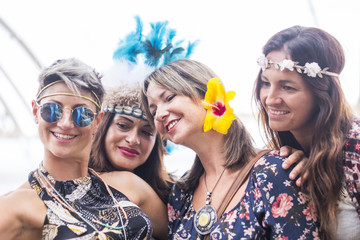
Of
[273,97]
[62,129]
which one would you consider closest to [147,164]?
[62,129]

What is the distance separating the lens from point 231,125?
246 cm

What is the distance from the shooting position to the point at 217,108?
2.38m

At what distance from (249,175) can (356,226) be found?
54cm

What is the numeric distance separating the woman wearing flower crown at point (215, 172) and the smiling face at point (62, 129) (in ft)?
1.47

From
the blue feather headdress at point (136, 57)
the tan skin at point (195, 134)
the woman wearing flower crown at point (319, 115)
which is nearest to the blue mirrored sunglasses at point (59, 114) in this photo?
the tan skin at point (195, 134)

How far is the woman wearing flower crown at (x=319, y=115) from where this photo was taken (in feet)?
6.32

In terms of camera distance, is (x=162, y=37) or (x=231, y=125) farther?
(x=162, y=37)

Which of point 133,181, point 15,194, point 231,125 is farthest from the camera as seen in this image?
point 133,181

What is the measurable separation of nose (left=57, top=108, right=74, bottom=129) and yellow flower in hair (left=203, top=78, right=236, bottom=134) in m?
0.70

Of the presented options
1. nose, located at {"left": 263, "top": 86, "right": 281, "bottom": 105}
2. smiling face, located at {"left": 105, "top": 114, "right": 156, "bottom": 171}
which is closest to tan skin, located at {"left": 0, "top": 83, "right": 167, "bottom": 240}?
smiling face, located at {"left": 105, "top": 114, "right": 156, "bottom": 171}

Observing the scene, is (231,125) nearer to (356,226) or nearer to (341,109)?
(341,109)

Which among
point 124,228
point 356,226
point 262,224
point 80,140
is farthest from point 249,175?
point 80,140

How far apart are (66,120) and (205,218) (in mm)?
859

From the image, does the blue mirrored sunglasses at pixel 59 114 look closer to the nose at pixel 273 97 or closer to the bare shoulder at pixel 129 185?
the bare shoulder at pixel 129 185
